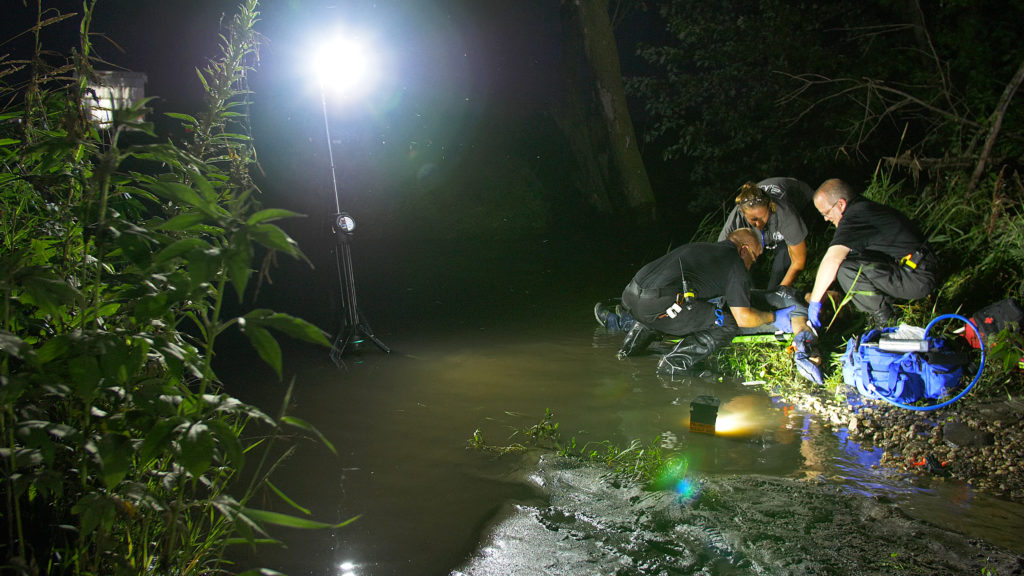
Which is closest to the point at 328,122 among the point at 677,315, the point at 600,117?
the point at 677,315

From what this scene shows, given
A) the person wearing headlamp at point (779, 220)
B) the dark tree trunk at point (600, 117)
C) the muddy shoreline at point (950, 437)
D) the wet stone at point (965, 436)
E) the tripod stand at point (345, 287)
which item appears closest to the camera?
the muddy shoreline at point (950, 437)

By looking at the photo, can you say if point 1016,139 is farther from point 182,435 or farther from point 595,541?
point 182,435

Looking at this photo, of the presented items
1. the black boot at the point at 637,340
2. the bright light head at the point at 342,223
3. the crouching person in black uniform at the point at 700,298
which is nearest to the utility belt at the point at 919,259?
the crouching person in black uniform at the point at 700,298

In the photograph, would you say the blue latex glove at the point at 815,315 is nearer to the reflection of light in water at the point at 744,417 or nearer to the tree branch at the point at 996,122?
the reflection of light in water at the point at 744,417

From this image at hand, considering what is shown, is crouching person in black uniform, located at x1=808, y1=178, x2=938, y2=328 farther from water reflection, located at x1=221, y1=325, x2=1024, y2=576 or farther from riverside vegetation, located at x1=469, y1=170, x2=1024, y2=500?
water reflection, located at x1=221, y1=325, x2=1024, y2=576

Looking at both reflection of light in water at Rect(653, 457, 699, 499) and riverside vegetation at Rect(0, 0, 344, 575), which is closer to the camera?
riverside vegetation at Rect(0, 0, 344, 575)

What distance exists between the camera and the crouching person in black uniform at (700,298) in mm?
5422

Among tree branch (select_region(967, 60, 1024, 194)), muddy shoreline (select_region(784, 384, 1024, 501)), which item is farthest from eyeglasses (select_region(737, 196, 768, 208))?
tree branch (select_region(967, 60, 1024, 194))

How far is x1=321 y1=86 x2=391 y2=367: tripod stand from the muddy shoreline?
3.70 m

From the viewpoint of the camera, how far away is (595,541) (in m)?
2.83

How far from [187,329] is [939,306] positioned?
6961 mm

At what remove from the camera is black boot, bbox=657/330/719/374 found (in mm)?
5480

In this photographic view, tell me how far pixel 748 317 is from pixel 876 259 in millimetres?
1111

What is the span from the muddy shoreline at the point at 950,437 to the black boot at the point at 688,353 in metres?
1.01
